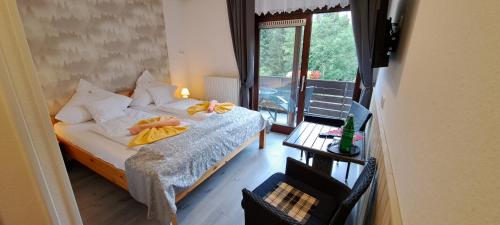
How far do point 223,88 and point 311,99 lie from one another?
62.9 inches

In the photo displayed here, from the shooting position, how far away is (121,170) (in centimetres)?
182

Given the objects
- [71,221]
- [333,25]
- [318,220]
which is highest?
[333,25]

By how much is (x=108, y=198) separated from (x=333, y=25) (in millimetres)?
3512

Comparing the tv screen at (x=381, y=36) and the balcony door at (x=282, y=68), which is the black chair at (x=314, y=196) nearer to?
the tv screen at (x=381, y=36)

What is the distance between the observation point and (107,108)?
8.93 feet

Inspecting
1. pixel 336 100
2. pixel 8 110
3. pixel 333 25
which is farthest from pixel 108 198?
pixel 333 25

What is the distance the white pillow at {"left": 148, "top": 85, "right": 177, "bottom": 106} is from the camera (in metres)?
3.36

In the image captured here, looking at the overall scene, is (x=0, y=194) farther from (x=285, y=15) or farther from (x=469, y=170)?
(x=285, y=15)

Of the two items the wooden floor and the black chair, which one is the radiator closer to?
the wooden floor

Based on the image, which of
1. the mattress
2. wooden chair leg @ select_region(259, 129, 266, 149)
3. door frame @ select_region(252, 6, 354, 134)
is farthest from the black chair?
door frame @ select_region(252, 6, 354, 134)

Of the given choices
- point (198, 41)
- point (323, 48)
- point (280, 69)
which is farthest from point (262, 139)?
point (198, 41)

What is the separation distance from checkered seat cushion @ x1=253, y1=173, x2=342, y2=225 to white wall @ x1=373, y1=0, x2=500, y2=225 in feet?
2.25

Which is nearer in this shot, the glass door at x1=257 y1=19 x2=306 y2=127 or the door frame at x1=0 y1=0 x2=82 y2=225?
the door frame at x1=0 y1=0 x2=82 y2=225

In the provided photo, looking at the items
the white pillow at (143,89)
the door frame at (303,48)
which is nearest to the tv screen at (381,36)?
the door frame at (303,48)
